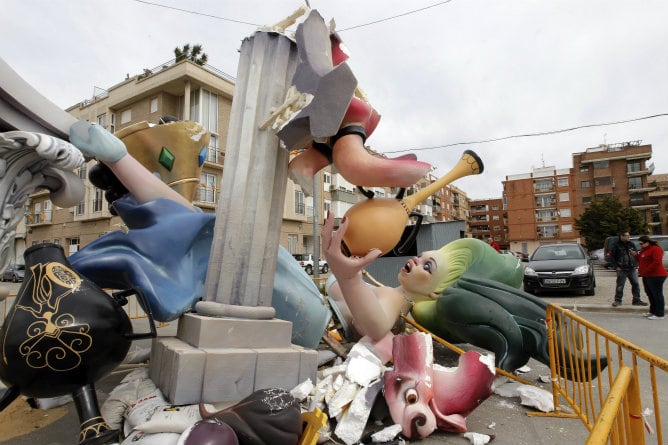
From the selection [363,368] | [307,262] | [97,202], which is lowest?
[363,368]

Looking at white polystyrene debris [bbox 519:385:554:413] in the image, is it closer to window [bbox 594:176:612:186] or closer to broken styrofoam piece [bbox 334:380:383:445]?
broken styrofoam piece [bbox 334:380:383:445]

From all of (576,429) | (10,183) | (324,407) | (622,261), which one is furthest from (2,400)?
(622,261)

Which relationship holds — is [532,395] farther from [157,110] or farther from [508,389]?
[157,110]

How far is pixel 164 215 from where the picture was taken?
2977mm

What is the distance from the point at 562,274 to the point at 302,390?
9325mm

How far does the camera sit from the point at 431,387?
252cm

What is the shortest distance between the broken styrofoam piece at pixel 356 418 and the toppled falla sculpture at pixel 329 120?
1.28m

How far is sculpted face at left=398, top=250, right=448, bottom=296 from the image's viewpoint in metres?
4.02

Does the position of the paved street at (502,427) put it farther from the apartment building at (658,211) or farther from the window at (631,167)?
the apartment building at (658,211)

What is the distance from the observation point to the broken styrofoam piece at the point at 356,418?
2301 mm

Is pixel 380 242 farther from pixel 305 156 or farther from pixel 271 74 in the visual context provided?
pixel 271 74

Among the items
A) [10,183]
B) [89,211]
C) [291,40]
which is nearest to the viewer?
[10,183]

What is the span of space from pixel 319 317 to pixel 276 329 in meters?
0.66

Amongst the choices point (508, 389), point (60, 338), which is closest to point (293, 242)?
point (508, 389)
